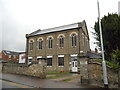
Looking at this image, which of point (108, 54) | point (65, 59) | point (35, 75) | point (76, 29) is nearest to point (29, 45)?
point (65, 59)

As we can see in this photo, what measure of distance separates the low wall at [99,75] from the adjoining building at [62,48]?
30.1 feet

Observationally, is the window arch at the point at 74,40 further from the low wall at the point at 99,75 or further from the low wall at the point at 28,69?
the low wall at the point at 99,75

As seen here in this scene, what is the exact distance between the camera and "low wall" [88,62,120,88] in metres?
8.16

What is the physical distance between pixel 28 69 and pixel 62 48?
30.8 feet

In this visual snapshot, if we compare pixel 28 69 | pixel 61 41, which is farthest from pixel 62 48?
pixel 28 69

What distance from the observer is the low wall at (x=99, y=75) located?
8.16m

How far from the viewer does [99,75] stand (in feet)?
28.9

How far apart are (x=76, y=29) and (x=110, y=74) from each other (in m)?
13.6

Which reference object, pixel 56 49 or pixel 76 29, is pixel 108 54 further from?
pixel 56 49

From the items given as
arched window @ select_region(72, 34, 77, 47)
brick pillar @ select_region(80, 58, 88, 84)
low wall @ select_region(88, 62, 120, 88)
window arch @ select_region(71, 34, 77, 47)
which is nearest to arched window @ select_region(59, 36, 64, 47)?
window arch @ select_region(71, 34, 77, 47)

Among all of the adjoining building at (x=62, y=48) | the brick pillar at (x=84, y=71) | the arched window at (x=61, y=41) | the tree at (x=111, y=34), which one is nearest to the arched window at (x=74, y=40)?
the adjoining building at (x=62, y=48)

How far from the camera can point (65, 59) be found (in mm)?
20906

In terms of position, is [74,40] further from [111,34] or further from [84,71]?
[84,71]

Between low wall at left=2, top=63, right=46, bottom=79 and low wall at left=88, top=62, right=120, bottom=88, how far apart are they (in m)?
5.39
